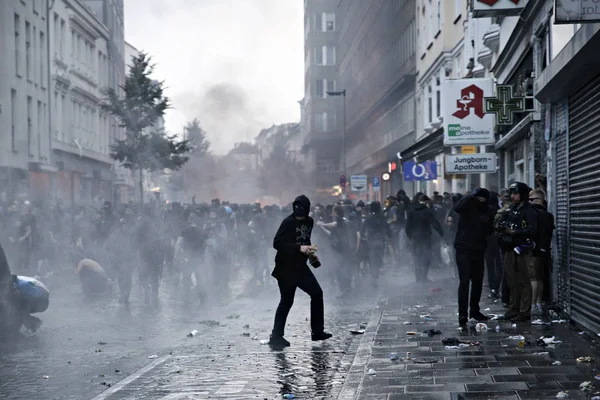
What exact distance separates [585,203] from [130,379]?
17.2 ft

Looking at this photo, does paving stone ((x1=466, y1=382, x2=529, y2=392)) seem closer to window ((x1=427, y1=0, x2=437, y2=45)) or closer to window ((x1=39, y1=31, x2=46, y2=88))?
window ((x1=427, y1=0, x2=437, y2=45))

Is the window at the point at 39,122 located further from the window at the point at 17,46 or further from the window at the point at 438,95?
the window at the point at 438,95

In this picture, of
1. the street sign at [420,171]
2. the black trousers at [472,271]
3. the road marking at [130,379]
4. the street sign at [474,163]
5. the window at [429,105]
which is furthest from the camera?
the window at [429,105]

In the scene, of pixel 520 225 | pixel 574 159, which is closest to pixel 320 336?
pixel 520 225

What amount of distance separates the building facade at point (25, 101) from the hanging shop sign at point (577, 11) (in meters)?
27.6

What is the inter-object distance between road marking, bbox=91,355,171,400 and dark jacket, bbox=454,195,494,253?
3.96m

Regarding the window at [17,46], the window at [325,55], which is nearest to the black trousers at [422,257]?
the window at [17,46]

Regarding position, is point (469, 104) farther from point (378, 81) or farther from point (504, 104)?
point (378, 81)

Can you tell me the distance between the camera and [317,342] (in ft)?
34.3

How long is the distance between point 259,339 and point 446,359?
9.65 ft

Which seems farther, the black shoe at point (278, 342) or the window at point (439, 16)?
the window at point (439, 16)

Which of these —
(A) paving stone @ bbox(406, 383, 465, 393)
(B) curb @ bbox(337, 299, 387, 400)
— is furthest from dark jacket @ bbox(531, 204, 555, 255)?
(A) paving stone @ bbox(406, 383, 465, 393)

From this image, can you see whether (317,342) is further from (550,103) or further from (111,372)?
(550,103)

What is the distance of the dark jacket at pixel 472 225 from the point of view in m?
11.3
